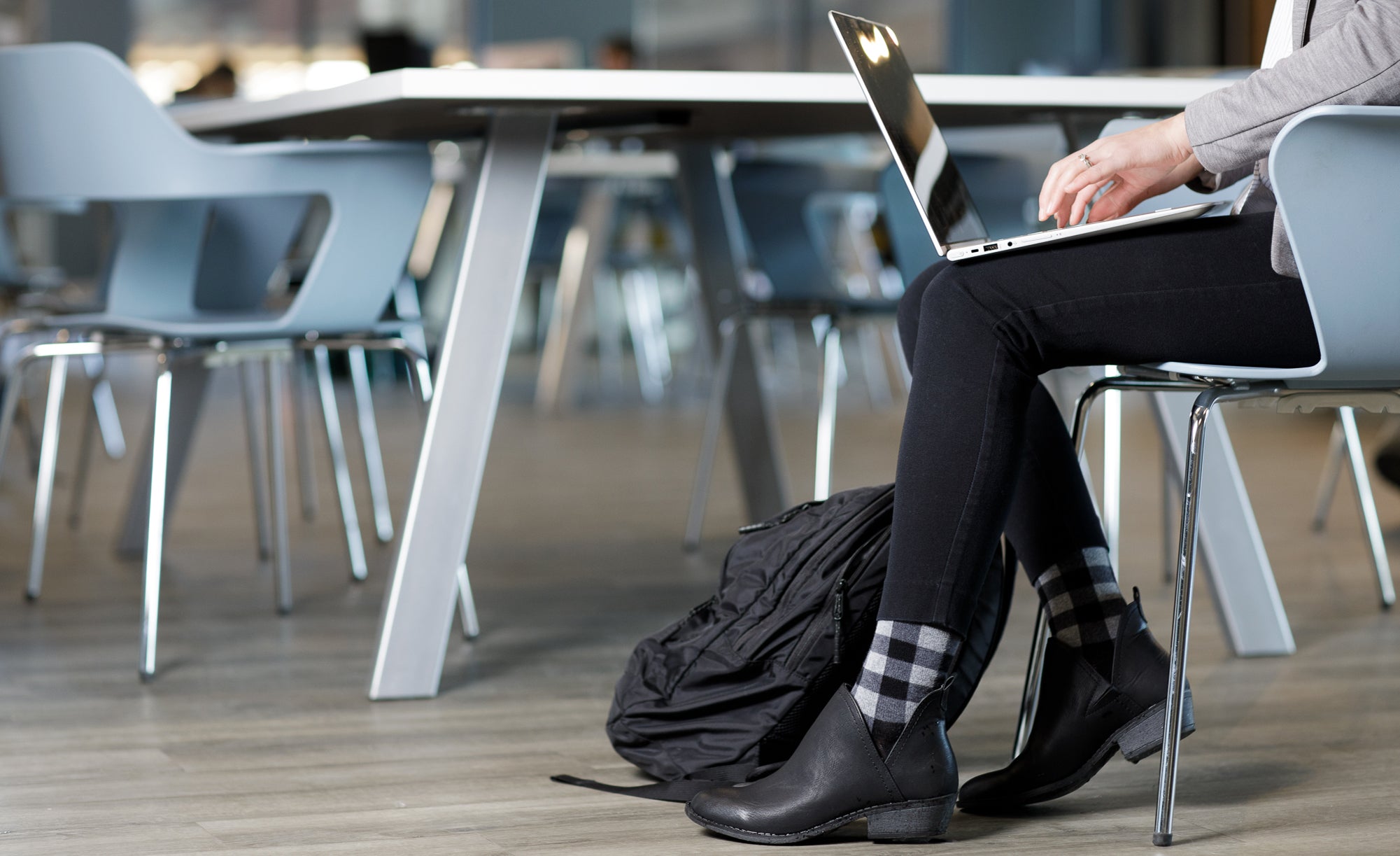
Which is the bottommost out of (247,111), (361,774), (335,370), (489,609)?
(335,370)

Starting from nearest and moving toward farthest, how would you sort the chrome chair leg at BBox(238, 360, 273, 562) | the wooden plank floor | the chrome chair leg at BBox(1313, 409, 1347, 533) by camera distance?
the wooden plank floor → the chrome chair leg at BBox(238, 360, 273, 562) → the chrome chair leg at BBox(1313, 409, 1347, 533)

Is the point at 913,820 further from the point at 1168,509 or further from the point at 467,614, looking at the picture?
the point at 1168,509

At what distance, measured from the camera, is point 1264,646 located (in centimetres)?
217

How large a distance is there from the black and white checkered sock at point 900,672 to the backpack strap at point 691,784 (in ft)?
0.68

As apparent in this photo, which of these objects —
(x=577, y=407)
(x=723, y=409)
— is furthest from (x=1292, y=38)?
(x=577, y=407)

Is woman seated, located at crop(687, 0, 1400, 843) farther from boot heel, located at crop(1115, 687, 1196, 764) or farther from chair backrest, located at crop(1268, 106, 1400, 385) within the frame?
boot heel, located at crop(1115, 687, 1196, 764)

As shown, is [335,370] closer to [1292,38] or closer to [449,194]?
[449,194]

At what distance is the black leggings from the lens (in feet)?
4.19

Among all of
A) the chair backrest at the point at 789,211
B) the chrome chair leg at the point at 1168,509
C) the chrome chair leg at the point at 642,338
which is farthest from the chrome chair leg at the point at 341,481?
the chrome chair leg at the point at 642,338

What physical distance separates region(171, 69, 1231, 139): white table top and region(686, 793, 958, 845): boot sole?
88cm

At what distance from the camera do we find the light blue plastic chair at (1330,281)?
1.19 meters

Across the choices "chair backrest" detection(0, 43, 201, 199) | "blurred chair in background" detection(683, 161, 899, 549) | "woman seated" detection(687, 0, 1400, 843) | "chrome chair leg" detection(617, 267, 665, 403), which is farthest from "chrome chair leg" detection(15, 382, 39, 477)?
"woman seated" detection(687, 0, 1400, 843)

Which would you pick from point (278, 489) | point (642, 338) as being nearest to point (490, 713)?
point (278, 489)

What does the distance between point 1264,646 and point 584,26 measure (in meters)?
8.75
